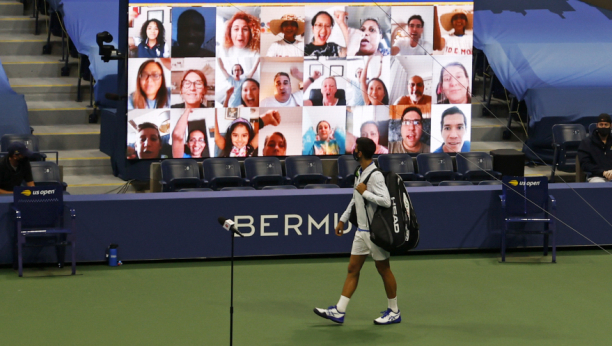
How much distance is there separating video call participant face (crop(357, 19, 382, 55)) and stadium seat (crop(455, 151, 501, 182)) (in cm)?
238

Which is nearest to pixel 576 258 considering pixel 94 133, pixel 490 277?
pixel 490 277

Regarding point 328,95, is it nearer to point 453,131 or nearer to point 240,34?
point 240,34

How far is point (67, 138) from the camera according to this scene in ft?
54.7

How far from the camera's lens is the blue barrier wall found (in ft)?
36.0

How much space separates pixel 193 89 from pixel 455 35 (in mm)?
4717

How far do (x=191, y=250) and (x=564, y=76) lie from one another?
10335mm

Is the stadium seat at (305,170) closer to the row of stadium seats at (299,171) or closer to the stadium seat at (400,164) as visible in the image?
the row of stadium seats at (299,171)

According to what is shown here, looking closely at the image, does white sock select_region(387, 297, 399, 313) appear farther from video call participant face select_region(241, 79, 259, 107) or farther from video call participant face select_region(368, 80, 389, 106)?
video call participant face select_region(368, 80, 389, 106)

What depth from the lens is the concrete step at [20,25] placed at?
2005 cm

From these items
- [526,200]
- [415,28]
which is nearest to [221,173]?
[415,28]

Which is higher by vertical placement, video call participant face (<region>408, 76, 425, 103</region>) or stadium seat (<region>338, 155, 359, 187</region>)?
video call participant face (<region>408, 76, 425, 103</region>)

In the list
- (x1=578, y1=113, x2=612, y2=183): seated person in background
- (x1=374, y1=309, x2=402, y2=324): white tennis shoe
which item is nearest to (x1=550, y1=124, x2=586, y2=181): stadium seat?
(x1=578, y1=113, x2=612, y2=183): seated person in background

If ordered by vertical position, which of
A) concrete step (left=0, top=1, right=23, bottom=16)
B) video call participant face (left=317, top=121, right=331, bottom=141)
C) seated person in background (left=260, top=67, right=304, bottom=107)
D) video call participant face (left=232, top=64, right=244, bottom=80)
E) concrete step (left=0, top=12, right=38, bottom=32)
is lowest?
video call participant face (left=317, top=121, right=331, bottom=141)

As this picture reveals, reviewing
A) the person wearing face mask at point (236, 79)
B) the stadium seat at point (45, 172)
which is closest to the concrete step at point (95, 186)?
the stadium seat at point (45, 172)
